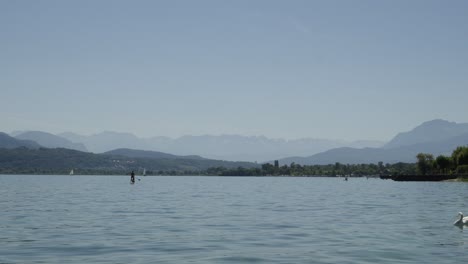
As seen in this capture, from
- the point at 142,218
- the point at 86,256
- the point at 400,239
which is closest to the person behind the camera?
the point at 86,256

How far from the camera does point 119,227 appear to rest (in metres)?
38.1

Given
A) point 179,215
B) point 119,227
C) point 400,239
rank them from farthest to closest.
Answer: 1. point 179,215
2. point 119,227
3. point 400,239

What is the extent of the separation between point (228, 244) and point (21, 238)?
11296 millimetres

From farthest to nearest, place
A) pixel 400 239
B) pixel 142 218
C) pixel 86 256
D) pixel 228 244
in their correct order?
pixel 142 218, pixel 400 239, pixel 228 244, pixel 86 256

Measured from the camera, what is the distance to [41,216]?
46000 millimetres

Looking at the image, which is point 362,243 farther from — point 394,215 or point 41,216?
point 41,216

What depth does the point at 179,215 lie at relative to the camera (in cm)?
4853

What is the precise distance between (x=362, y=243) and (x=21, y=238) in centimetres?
1824

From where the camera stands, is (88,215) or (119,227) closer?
(119,227)

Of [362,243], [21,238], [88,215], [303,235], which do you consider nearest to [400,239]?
[362,243]

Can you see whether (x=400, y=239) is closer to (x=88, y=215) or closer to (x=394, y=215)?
(x=394, y=215)

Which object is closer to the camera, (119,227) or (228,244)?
(228,244)

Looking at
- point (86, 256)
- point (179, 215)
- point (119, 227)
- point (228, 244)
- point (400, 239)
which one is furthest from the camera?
point (179, 215)

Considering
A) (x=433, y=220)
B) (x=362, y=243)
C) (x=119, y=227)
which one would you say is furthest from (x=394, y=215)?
(x=119, y=227)
